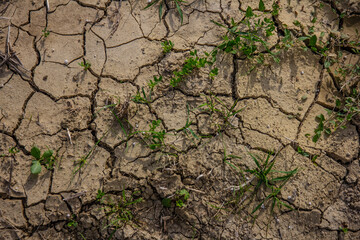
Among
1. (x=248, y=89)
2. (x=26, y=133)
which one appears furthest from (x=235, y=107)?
(x=26, y=133)

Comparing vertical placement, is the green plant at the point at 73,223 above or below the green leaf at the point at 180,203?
below

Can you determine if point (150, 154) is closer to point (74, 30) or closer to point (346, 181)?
point (74, 30)

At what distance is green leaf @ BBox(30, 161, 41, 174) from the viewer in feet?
8.80

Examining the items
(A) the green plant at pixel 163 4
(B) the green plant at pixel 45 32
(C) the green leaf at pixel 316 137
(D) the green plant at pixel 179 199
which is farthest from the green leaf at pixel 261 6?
(B) the green plant at pixel 45 32

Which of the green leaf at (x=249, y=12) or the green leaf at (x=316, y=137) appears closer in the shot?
the green leaf at (x=316, y=137)

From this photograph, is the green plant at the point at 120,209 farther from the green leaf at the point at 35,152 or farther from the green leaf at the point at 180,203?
the green leaf at the point at 35,152

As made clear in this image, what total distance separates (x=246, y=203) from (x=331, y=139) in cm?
98

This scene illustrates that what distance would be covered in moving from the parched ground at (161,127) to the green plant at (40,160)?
6cm

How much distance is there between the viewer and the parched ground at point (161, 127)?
8.80ft

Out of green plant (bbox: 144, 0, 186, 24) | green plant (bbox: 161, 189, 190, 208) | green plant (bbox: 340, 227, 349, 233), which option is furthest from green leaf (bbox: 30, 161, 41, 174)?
green plant (bbox: 340, 227, 349, 233)

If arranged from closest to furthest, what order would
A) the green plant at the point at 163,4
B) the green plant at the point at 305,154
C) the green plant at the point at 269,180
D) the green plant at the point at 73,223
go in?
1. the green plant at the point at 73,223
2. the green plant at the point at 269,180
3. the green plant at the point at 305,154
4. the green plant at the point at 163,4

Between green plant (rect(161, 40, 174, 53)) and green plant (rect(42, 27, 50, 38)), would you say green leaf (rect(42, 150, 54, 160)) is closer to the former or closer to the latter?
green plant (rect(42, 27, 50, 38))

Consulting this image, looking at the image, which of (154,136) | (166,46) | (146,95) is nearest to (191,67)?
(166,46)

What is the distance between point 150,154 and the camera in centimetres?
279
